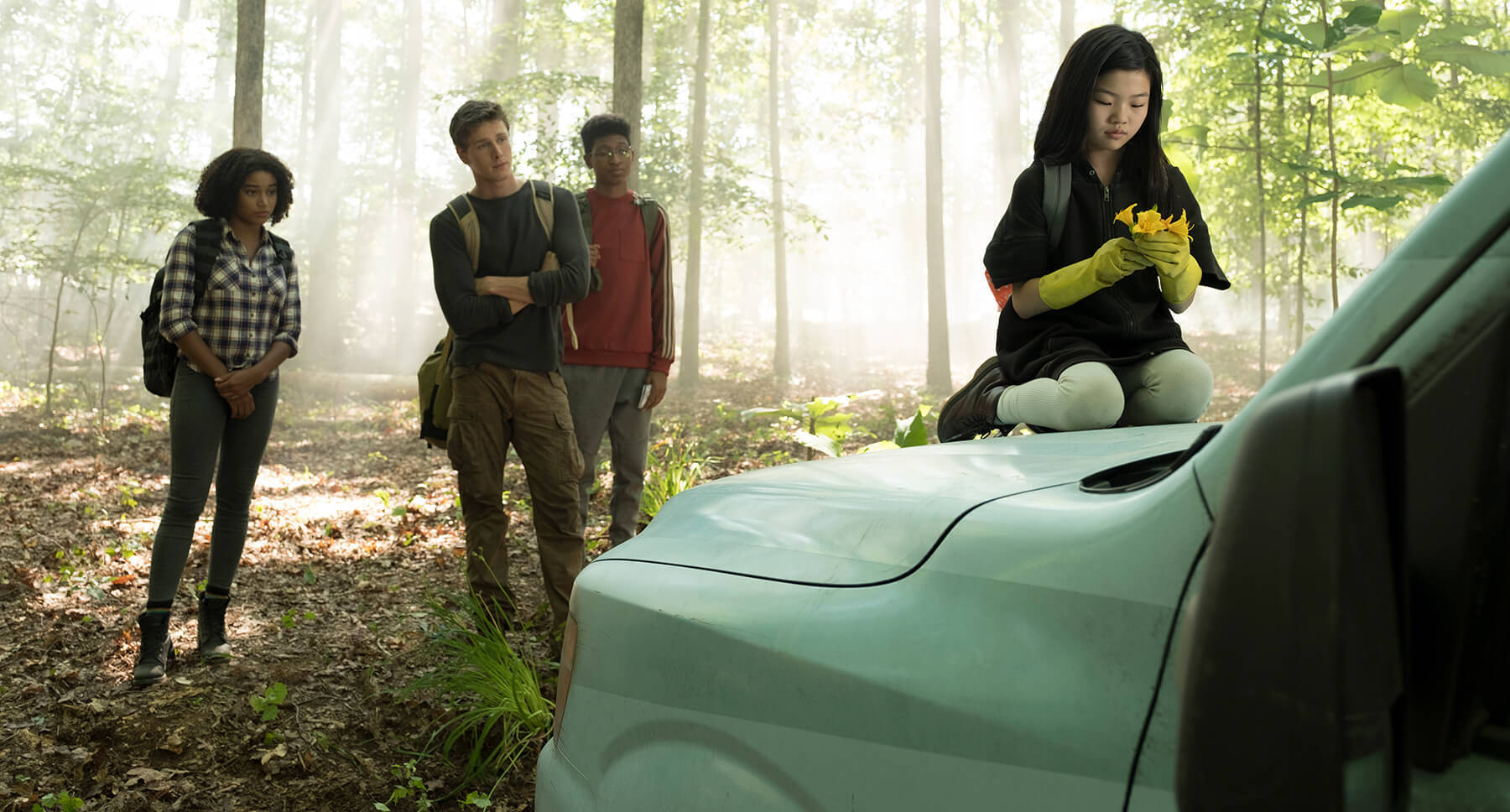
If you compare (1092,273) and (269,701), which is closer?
(1092,273)

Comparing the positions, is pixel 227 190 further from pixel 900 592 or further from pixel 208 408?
pixel 900 592

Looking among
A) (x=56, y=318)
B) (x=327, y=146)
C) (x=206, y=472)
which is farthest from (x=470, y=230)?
(x=327, y=146)

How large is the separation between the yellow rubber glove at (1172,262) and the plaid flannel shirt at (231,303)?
11.8 feet

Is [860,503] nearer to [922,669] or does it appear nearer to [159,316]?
[922,669]

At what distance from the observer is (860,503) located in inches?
57.6

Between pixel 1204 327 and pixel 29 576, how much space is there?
38595 mm

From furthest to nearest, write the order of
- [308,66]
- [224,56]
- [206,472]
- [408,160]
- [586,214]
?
1. [308,66]
2. [224,56]
3. [408,160]
4. [586,214]
5. [206,472]

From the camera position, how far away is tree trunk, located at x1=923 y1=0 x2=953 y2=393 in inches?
711

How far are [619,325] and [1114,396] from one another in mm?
3243

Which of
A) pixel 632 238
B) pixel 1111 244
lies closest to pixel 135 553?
pixel 632 238

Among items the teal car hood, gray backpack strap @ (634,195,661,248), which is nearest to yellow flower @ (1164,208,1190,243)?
the teal car hood

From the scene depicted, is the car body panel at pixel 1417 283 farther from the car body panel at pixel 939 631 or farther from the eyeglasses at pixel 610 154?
the eyeglasses at pixel 610 154

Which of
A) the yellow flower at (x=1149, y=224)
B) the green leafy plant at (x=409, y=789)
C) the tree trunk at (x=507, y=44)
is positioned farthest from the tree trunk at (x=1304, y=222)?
the tree trunk at (x=507, y=44)

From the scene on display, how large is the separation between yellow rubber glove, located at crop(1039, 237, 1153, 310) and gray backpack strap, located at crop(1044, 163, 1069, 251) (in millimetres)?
131
